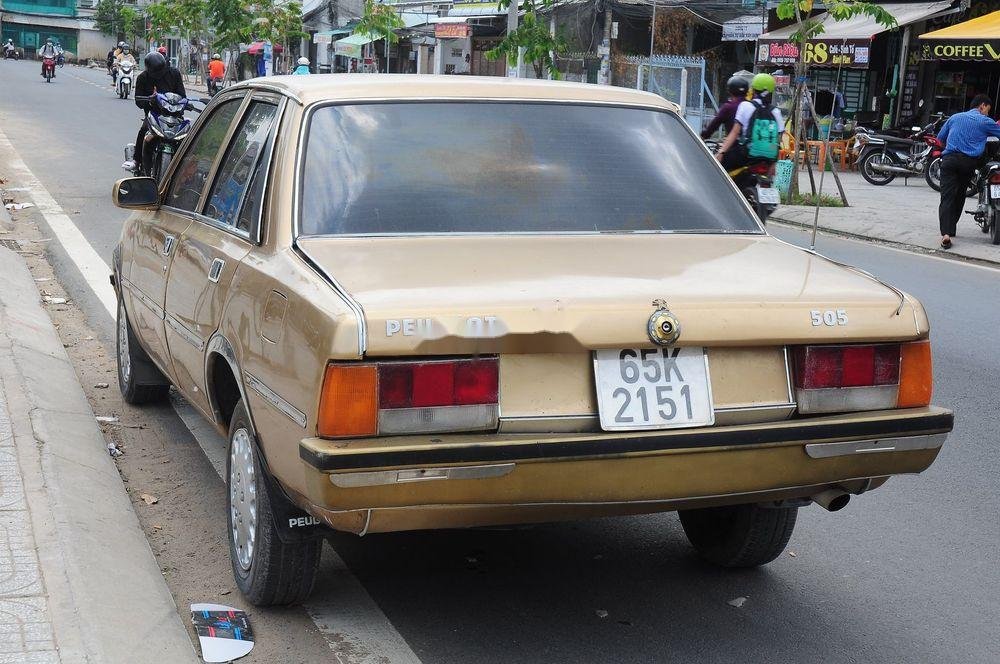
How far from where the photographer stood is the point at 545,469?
3.29 metres

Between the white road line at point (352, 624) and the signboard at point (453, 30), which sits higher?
the signboard at point (453, 30)

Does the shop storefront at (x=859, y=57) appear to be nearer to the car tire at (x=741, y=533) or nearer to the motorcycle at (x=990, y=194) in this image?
the motorcycle at (x=990, y=194)

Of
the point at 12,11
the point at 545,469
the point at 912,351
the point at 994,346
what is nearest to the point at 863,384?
the point at 912,351

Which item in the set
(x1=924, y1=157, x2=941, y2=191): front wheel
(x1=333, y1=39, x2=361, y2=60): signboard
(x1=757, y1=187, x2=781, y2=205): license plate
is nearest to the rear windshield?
(x1=757, y1=187, x2=781, y2=205): license plate

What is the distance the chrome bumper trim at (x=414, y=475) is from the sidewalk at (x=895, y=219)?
11699 millimetres

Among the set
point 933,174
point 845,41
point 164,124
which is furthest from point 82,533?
point 845,41

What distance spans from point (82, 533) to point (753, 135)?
A: 28.2 feet

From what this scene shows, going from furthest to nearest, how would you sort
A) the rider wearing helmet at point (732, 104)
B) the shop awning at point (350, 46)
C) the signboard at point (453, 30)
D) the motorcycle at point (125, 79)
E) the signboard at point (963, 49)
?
the shop awning at point (350, 46), the motorcycle at point (125, 79), the signboard at point (453, 30), the signboard at point (963, 49), the rider wearing helmet at point (732, 104)

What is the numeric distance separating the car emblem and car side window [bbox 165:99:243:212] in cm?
231

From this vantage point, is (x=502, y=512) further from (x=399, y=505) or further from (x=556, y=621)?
(x=556, y=621)

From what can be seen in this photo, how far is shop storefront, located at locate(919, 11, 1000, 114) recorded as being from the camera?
21000mm

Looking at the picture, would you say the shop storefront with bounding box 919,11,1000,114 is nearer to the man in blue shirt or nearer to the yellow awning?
the yellow awning

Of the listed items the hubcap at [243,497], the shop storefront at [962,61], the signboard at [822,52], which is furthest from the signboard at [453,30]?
the hubcap at [243,497]

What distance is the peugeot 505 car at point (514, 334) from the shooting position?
3248 millimetres
